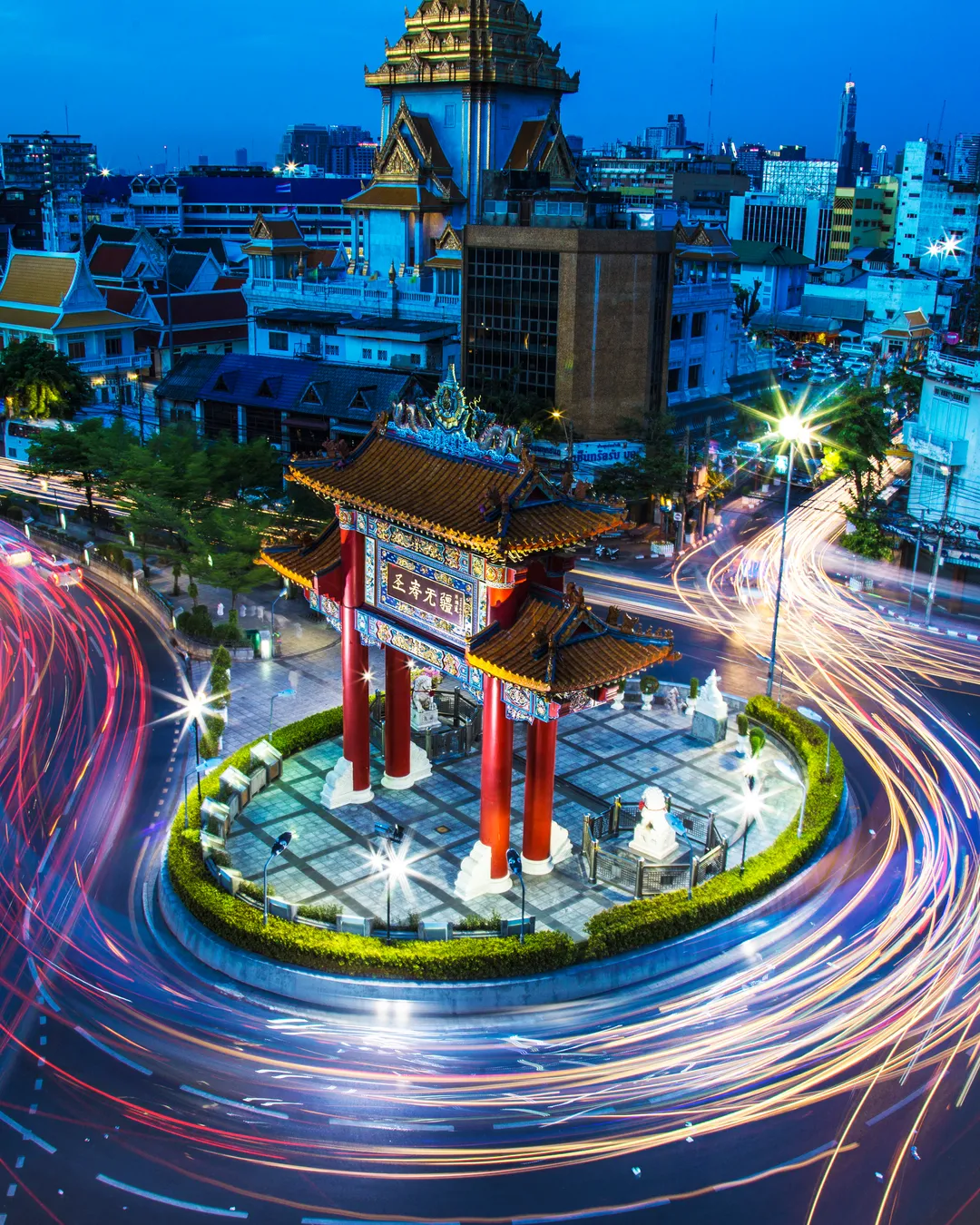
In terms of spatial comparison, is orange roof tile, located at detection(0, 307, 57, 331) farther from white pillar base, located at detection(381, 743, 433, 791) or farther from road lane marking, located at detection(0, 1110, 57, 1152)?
road lane marking, located at detection(0, 1110, 57, 1152)

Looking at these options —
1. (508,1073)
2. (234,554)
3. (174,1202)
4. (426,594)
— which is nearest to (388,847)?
(426,594)

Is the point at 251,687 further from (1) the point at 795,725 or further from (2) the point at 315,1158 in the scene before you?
(2) the point at 315,1158

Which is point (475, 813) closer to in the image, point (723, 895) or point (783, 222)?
point (723, 895)

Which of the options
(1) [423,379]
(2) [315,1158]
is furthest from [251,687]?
(1) [423,379]

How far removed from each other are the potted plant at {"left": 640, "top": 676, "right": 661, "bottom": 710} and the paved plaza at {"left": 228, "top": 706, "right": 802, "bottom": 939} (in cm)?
49

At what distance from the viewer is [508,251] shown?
235 feet

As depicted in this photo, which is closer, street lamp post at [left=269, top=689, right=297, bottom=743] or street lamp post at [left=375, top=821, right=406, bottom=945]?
street lamp post at [left=375, top=821, right=406, bottom=945]

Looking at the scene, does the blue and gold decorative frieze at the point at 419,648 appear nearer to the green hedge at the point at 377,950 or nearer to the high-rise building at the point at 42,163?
the green hedge at the point at 377,950

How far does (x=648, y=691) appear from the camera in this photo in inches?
1585

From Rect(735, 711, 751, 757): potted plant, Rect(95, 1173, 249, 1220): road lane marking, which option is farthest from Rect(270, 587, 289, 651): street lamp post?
Rect(95, 1173, 249, 1220): road lane marking

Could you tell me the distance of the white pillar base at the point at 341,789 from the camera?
3262 cm

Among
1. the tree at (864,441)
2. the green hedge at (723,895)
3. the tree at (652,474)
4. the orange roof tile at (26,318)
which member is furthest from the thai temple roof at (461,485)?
the orange roof tile at (26,318)

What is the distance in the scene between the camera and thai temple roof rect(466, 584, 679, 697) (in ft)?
83.7

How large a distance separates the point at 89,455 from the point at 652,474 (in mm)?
28439
